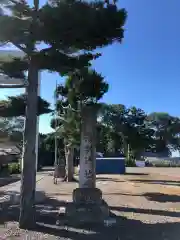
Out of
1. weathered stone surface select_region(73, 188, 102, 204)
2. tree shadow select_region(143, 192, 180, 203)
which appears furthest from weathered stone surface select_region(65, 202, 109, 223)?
tree shadow select_region(143, 192, 180, 203)

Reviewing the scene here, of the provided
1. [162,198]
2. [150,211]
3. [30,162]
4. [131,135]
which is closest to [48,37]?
[30,162]

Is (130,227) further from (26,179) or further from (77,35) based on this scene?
(77,35)

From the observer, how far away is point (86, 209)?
9484mm

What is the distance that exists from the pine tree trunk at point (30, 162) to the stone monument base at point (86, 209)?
40.9 inches

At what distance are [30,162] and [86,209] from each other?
1.94 metres

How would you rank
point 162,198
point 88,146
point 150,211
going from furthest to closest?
point 162,198 → point 150,211 → point 88,146

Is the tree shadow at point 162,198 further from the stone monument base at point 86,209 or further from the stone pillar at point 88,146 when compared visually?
the stone monument base at point 86,209

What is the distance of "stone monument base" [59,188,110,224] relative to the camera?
30.5ft

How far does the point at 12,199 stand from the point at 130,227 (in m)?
5.94

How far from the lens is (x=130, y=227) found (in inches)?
352

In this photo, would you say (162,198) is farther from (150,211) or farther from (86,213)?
(86,213)

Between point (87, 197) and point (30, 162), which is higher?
point (30, 162)

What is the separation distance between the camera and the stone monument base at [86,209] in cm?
929

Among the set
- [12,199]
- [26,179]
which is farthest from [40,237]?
[12,199]
